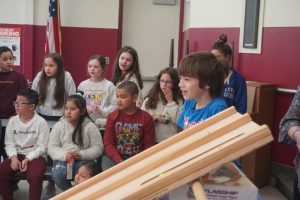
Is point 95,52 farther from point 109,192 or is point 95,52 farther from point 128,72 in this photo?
point 109,192

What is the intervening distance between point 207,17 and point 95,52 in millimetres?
2746

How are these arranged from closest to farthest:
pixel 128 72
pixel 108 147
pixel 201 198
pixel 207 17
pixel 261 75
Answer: pixel 201 198 → pixel 108 147 → pixel 128 72 → pixel 261 75 → pixel 207 17

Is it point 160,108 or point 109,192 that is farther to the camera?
point 160,108

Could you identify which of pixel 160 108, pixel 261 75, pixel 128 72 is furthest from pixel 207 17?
pixel 160 108

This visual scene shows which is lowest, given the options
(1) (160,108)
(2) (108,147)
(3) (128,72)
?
(2) (108,147)

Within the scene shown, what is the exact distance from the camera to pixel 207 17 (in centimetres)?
626

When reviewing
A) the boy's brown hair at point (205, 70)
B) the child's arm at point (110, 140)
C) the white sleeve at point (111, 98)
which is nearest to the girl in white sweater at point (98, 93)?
the white sleeve at point (111, 98)

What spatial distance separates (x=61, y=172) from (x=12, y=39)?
15.6 feet

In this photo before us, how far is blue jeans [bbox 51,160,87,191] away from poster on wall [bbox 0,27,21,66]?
15.0 ft

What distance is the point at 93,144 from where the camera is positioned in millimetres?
3996

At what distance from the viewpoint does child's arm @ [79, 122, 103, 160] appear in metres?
3.92

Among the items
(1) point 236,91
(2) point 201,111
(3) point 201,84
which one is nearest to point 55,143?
(1) point 236,91

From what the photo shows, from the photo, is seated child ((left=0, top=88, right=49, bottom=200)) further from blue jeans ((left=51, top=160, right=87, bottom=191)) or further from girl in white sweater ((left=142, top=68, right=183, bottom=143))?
girl in white sweater ((left=142, top=68, right=183, bottom=143))

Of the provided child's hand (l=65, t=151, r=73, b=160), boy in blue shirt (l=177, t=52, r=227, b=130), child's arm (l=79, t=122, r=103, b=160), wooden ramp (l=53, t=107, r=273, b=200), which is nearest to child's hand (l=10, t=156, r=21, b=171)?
child's hand (l=65, t=151, r=73, b=160)
